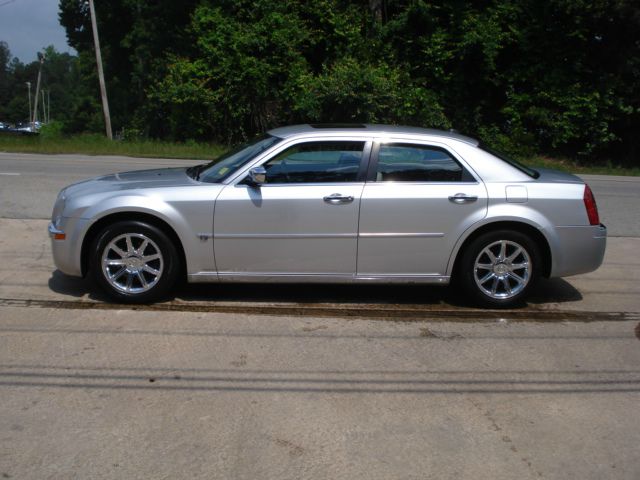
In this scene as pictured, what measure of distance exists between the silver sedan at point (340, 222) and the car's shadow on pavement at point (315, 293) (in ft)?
1.13

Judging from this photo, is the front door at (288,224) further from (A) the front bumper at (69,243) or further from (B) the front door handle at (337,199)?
(A) the front bumper at (69,243)

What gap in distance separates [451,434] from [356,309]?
223 cm

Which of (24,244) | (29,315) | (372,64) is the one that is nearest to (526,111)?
(372,64)

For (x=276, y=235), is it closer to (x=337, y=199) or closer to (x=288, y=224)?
(x=288, y=224)

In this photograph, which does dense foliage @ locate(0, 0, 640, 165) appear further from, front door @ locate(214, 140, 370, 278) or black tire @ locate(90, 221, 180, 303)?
black tire @ locate(90, 221, 180, 303)

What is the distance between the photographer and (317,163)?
6.09m

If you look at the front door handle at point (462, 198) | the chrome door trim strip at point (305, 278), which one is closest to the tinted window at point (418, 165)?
the front door handle at point (462, 198)

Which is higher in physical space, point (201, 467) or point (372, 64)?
point (372, 64)

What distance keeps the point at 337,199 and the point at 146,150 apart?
18.6 m

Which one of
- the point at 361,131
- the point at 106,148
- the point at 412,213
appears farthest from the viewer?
the point at 106,148

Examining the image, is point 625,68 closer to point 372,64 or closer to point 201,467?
point 372,64

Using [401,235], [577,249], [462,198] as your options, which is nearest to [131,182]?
[401,235]

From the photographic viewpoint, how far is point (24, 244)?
8086 millimetres

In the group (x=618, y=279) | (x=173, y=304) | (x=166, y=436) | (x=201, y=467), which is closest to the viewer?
(x=201, y=467)
